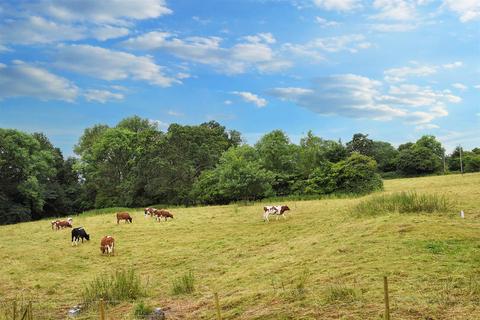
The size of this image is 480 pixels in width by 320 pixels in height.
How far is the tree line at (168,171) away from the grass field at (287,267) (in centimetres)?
2303

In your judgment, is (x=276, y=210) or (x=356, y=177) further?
(x=356, y=177)

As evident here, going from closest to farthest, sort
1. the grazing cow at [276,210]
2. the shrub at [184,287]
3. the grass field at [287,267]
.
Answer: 1. the grass field at [287,267]
2. the shrub at [184,287]
3. the grazing cow at [276,210]

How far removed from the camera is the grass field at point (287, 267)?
8.78m

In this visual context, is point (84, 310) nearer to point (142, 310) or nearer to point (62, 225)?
point (142, 310)

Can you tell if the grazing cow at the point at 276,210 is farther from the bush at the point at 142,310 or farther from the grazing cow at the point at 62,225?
the bush at the point at 142,310

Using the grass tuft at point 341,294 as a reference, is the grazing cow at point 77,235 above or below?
above

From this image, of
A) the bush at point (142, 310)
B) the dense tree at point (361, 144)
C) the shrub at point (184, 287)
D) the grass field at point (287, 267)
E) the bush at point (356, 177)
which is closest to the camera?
the grass field at point (287, 267)

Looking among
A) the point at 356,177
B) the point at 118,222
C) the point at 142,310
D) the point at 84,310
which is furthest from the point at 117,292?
Result: the point at 356,177

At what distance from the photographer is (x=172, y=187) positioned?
54000 mm

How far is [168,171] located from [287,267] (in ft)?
139

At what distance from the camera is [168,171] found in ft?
177

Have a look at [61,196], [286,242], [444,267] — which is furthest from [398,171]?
[444,267]

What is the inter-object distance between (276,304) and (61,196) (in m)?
56.1

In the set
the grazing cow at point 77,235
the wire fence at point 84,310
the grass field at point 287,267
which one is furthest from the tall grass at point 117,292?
the grazing cow at point 77,235
